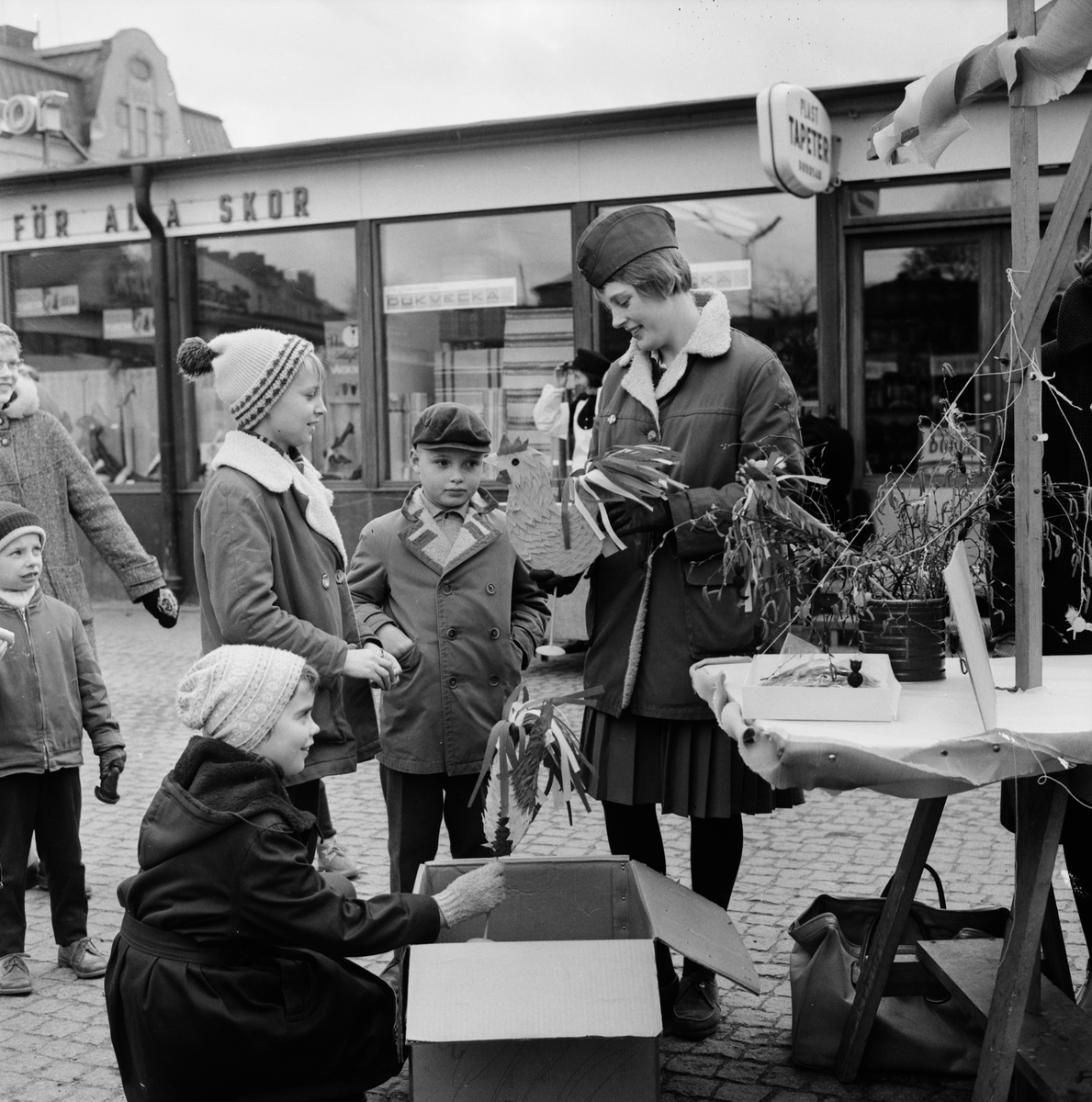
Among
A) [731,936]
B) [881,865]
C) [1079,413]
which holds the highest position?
[1079,413]

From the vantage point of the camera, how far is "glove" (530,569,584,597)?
10.8ft

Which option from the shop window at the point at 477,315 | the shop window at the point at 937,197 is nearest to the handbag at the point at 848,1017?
the shop window at the point at 937,197

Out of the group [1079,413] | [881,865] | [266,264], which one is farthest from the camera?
[266,264]

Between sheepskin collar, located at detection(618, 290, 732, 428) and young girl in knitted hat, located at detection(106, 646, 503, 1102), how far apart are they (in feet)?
3.54

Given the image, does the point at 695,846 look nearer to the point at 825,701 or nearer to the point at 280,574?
the point at 825,701

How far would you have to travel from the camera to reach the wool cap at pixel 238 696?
2.91 metres

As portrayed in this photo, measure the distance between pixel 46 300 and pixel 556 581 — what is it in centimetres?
1051

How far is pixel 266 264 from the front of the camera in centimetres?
1171

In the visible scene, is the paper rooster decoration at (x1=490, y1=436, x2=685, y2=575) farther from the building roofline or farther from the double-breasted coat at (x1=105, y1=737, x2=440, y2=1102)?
the building roofline

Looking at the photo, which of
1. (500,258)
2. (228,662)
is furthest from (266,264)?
(228,662)

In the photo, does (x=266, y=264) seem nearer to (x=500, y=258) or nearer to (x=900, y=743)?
(x=500, y=258)

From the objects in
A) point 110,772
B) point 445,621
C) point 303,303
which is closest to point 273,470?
point 445,621

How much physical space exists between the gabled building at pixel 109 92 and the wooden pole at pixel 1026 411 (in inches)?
641

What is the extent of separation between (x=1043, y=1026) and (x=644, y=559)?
4.38ft
